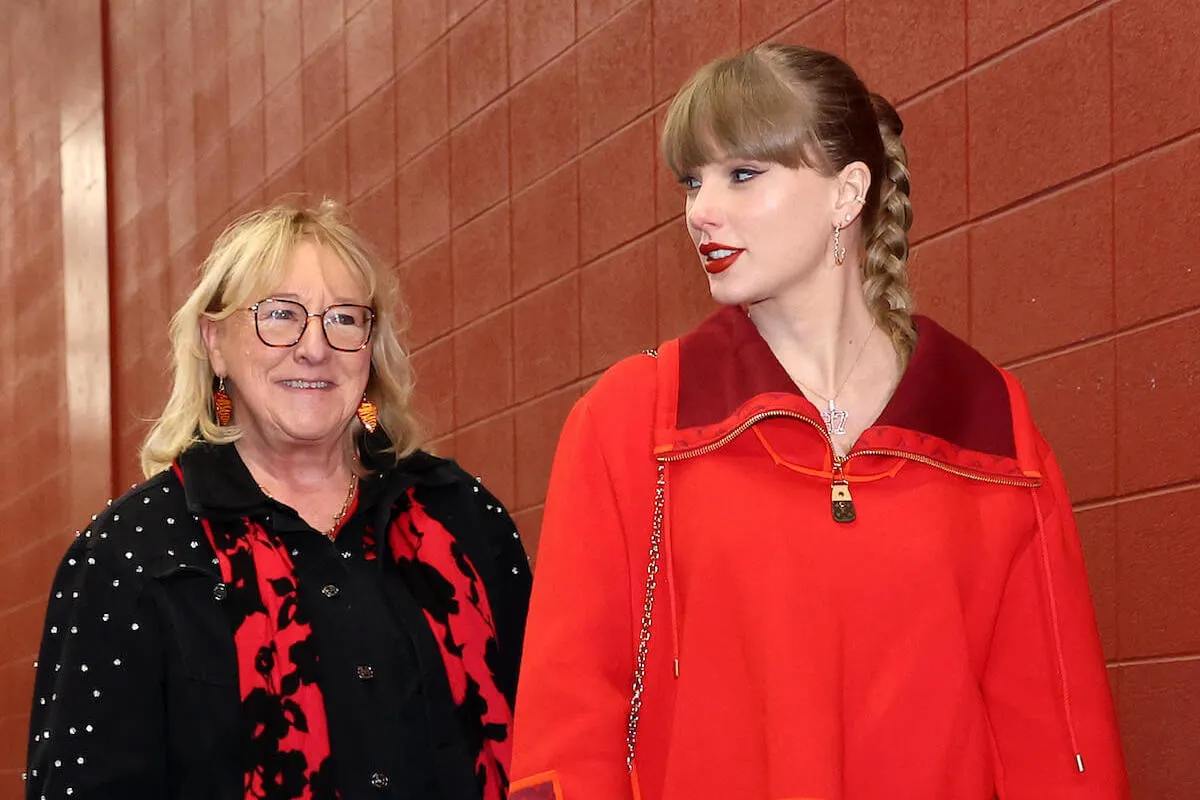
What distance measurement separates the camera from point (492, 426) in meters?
4.92

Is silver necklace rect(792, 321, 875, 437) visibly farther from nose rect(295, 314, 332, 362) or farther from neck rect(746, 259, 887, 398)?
nose rect(295, 314, 332, 362)

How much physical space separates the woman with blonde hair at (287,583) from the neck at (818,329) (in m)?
0.79

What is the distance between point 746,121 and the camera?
200 centimetres

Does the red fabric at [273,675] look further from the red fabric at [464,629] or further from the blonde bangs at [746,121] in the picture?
the blonde bangs at [746,121]

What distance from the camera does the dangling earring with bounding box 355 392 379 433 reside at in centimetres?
277

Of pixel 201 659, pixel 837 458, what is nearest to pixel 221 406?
pixel 201 659

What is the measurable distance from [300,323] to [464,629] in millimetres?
542

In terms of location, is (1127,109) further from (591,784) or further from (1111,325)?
(591,784)

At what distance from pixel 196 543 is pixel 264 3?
15.0 ft

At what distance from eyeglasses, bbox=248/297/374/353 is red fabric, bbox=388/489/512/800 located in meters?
0.28

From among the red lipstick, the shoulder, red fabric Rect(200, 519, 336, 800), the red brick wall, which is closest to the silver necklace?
the red lipstick

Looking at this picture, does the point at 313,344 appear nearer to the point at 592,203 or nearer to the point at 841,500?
the point at 841,500

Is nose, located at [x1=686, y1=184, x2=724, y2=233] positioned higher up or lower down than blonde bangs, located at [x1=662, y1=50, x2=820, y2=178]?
lower down

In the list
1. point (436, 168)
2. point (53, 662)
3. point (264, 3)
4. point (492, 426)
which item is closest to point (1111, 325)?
point (53, 662)
